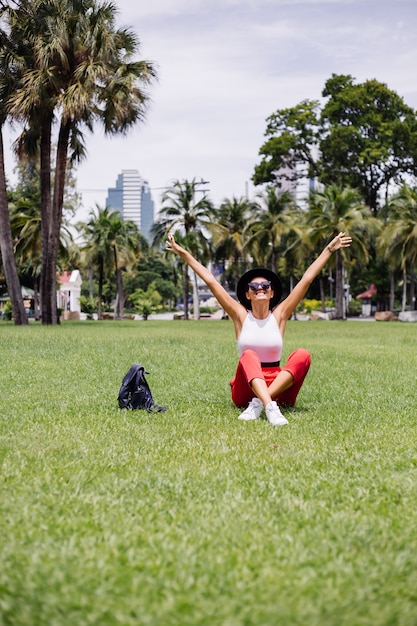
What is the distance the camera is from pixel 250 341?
743 centimetres

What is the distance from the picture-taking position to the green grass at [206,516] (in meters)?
2.91

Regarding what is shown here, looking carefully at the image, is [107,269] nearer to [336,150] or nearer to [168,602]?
[336,150]

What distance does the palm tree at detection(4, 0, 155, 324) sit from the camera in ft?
94.9

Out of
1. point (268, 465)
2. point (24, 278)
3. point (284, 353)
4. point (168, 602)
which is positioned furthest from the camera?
point (24, 278)

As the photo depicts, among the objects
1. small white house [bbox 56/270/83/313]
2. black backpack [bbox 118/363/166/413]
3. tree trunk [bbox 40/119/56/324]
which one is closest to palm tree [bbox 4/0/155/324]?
tree trunk [bbox 40/119/56/324]

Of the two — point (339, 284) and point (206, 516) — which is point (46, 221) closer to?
point (339, 284)

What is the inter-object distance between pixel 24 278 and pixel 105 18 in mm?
34403

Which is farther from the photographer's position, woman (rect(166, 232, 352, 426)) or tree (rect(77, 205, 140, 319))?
tree (rect(77, 205, 140, 319))

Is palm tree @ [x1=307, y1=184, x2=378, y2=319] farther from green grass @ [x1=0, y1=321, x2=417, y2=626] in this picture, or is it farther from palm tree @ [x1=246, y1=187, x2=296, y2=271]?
green grass @ [x1=0, y1=321, x2=417, y2=626]

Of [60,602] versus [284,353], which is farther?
[284,353]

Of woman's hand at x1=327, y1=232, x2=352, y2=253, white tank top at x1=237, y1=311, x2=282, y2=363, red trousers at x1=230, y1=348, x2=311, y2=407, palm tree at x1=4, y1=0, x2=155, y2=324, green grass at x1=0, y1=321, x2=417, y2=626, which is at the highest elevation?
palm tree at x1=4, y1=0, x2=155, y2=324

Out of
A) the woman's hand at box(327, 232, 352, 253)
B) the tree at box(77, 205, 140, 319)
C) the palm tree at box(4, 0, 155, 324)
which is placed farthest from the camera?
the tree at box(77, 205, 140, 319)

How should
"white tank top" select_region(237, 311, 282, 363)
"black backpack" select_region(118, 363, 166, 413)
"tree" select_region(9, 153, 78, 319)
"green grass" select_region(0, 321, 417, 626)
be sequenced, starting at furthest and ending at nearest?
1. "tree" select_region(9, 153, 78, 319)
2. "black backpack" select_region(118, 363, 166, 413)
3. "white tank top" select_region(237, 311, 282, 363)
4. "green grass" select_region(0, 321, 417, 626)

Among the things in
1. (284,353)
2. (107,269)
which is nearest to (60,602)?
(284,353)
